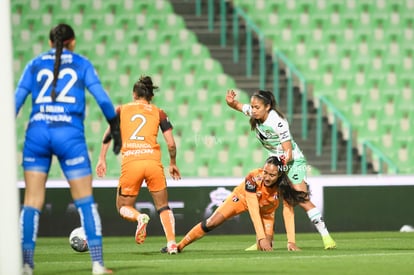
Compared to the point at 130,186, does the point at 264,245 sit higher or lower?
lower

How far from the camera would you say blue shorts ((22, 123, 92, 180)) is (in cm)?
850

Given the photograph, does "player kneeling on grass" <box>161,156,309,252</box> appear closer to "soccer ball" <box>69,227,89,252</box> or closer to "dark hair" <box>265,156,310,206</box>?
"dark hair" <box>265,156,310,206</box>

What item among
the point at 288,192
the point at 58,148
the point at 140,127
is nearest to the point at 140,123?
the point at 140,127

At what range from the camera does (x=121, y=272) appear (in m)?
8.95

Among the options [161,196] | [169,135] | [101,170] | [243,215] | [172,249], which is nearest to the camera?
[101,170]

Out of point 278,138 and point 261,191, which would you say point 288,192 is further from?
point 278,138

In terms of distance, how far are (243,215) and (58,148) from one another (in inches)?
347

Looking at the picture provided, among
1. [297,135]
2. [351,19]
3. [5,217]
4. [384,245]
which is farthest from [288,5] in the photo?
[5,217]

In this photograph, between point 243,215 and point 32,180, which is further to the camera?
point 243,215

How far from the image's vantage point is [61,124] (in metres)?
8.50

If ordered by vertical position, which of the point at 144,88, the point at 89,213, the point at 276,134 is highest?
the point at 144,88

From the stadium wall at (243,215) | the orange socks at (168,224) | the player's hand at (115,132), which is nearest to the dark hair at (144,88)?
the orange socks at (168,224)

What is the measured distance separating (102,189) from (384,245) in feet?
17.2

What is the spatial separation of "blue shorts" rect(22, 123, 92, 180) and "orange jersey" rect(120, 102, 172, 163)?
125 inches
